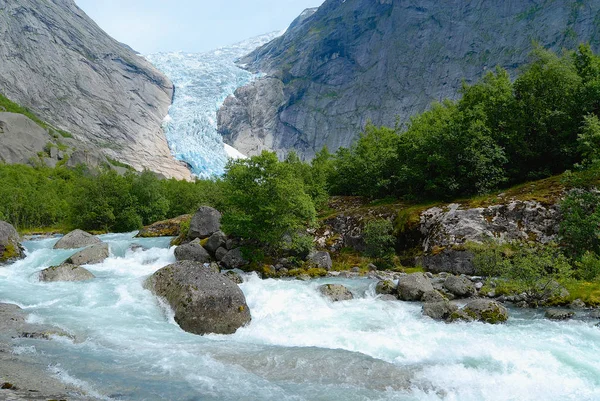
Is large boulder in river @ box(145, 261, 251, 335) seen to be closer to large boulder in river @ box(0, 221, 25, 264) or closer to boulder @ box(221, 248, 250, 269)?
boulder @ box(221, 248, 250, 269)

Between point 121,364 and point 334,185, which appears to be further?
point 334,185

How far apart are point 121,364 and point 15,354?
2.87m

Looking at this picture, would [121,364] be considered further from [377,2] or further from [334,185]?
[377,2]

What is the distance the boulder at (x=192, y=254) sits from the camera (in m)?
27.9

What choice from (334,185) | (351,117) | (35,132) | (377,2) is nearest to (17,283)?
(334,185)

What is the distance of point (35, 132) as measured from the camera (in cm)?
10769

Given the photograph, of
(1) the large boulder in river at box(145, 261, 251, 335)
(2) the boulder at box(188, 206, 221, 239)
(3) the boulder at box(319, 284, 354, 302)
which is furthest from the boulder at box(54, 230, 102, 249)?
(3) the boulder at box(319, 284, 354, 302)

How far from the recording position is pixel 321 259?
27.7 metres

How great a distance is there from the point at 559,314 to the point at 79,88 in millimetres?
186283

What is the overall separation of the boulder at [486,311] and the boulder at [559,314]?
4.89 ft

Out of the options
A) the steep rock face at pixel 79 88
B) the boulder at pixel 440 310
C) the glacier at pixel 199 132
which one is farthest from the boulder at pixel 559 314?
the glacier at pixel 199 132

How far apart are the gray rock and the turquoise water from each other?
943cm

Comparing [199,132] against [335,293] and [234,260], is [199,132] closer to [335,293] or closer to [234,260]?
[234,260]

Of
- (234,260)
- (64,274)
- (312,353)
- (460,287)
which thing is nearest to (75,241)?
(64,274)
